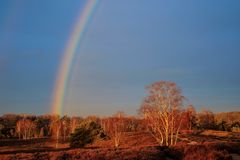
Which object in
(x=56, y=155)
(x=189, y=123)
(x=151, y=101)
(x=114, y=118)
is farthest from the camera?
(x=189, y=123)

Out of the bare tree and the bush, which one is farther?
the bush

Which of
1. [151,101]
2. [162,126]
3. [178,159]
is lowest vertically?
[178,159]

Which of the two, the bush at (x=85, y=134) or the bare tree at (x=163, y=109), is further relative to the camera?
the bush at (x=85, y=134)

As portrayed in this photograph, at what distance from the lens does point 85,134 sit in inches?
2657

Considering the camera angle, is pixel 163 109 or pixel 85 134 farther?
pixel 85 134

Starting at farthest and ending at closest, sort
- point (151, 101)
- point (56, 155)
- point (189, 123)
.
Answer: point (189, 123) → point (151, 101) → point (56, 155)

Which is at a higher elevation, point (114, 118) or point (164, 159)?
point (114, 118)

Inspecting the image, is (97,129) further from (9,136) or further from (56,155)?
(9,136)

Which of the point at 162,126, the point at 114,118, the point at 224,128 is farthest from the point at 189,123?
the point at 162,126

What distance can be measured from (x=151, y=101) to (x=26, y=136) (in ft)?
283

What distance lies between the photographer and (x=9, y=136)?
112m

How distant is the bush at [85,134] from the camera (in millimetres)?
64812

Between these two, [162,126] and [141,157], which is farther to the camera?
[162,126]

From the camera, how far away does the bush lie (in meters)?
64.8
